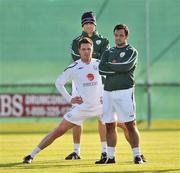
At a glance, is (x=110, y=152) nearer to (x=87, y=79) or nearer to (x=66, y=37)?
(x=87, y=79)

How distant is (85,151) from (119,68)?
12.6ft

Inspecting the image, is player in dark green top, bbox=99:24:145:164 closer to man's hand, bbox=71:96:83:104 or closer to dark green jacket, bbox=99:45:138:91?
dark green jacket, bbox=99:45:138:91

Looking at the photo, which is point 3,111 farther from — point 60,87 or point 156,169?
point 156,169

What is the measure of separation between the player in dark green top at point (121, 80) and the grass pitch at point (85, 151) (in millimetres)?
646

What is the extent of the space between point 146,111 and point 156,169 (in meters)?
13.0

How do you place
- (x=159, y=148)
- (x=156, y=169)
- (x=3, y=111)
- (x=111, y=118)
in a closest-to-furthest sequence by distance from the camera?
(x=156, y=169), (x=111, y=118), (x=159, y=148), (x=3, y=111)

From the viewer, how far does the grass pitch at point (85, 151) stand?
37.5ft

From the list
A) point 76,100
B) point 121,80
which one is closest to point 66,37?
point 76,100

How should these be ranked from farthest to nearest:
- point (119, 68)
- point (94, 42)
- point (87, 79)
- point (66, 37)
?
point (66, 37) < point (94, 42) < point (87, 79) < point (119, 68)

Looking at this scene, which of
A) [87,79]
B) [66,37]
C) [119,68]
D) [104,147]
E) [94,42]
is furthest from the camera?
[66,37]

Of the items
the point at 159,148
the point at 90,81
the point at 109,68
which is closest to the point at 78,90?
the point at 90,81

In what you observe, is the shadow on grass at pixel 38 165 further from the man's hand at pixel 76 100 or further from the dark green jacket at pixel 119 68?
the dark green jacket at pixel 119 68

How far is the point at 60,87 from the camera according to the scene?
12422 millimetres

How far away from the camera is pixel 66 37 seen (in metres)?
24.7
